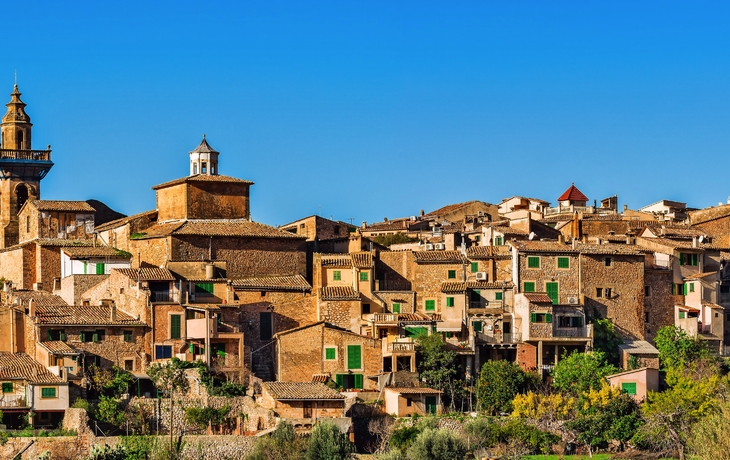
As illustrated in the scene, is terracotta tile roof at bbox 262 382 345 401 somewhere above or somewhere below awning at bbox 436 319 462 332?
below

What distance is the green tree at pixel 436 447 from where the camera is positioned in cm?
5384

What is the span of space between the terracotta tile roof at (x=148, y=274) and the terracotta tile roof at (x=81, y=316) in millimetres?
1415

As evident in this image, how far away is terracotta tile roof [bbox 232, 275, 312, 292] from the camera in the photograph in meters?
63.9

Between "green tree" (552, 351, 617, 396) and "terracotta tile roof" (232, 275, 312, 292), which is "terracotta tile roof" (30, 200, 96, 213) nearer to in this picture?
"terracotta tile roof" (232, 275, 312, 292)

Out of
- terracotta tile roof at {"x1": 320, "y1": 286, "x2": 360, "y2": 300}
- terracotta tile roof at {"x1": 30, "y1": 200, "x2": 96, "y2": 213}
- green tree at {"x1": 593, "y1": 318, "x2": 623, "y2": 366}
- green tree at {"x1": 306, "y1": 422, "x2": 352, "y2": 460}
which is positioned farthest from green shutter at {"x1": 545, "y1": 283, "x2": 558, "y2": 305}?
terracotta tile roof at {"x1": 30, "y1": 200, "x2": 96, "y2": 213}

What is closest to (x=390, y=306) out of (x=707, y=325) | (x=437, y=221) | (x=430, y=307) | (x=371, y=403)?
(x=430, y=307)

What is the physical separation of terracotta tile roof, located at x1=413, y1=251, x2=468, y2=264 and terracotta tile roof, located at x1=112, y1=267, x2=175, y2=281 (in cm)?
915

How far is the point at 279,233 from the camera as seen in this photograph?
6900cm

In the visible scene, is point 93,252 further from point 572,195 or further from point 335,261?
point 572,195

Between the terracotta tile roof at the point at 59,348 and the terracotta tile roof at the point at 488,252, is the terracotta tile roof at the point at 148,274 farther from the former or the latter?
the terracotta tile roof at the point at 488,252

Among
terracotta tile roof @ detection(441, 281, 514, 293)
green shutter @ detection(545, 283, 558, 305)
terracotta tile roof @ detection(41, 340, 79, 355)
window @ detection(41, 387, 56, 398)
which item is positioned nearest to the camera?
window @ detection(41, 387, 56, 398)

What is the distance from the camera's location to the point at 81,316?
60312mm

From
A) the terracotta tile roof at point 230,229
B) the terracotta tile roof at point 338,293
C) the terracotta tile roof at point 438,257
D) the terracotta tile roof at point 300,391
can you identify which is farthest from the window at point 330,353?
the terracotta tile roof at point 230,229

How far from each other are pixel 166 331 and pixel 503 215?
27.0 m
